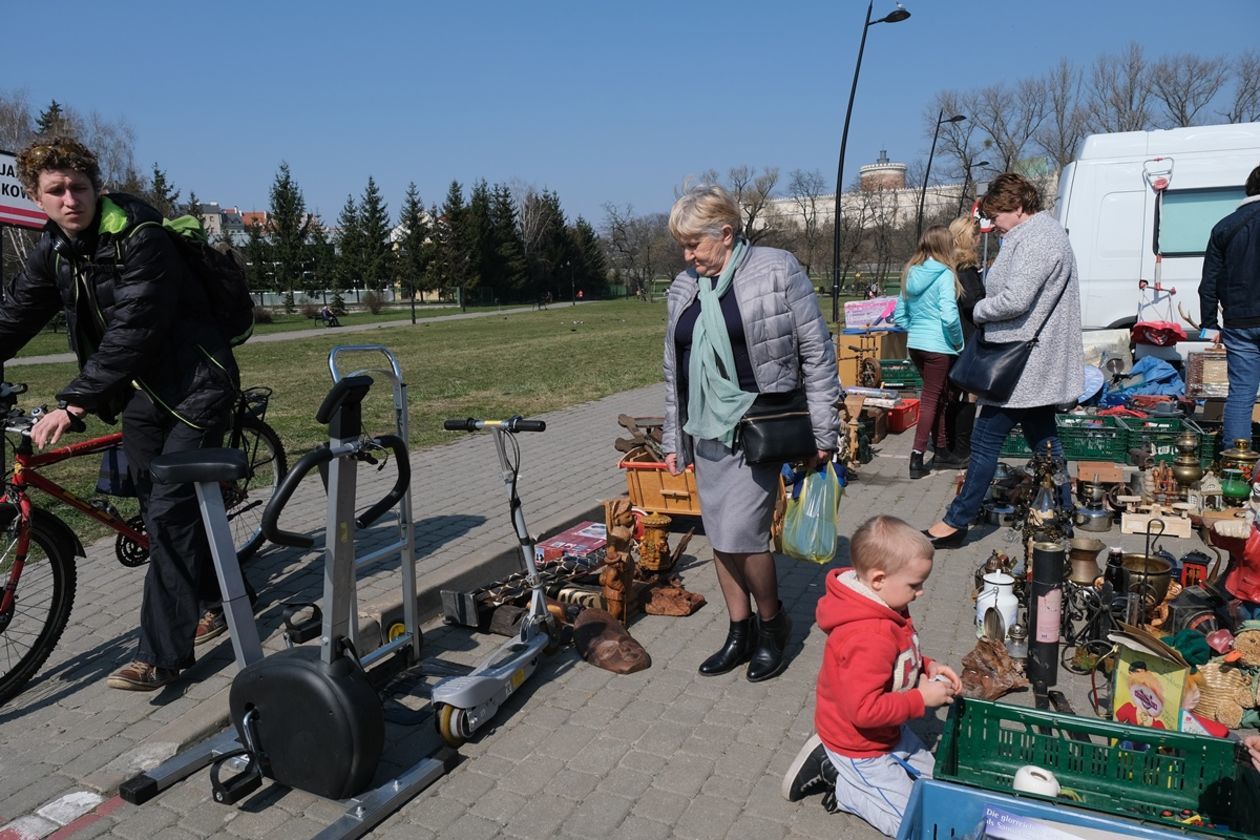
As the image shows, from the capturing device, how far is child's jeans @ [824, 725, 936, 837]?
292cm

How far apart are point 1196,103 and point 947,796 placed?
66.0m

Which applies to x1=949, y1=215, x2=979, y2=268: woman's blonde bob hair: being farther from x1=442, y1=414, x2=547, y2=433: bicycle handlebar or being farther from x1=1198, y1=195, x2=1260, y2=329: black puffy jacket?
x1=442, y1=414, x2=547, y2=433: bicycle handlebar

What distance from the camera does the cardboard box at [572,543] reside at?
563 cm

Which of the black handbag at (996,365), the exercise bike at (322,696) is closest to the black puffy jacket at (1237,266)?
the black handbag at (996,365)

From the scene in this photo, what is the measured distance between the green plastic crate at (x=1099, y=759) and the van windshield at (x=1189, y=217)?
30.6ft

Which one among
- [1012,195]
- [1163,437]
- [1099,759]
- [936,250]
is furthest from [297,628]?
[1163,437]

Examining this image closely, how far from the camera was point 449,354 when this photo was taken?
22.3 m

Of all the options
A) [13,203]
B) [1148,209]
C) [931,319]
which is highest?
[13,203]

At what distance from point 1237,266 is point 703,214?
5.14 meters

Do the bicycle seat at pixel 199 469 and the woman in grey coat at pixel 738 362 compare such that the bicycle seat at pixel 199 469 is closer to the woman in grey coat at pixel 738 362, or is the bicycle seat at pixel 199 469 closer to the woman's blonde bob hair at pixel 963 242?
the woman in grey coat at pixel 738 362

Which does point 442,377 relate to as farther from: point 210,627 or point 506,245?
point 506,245

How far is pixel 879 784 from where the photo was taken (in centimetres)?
295

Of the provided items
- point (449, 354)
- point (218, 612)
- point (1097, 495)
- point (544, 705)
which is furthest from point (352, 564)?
point (449, 354)

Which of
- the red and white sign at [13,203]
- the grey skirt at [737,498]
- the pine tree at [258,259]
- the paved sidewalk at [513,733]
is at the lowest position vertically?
the paved sidewalk at [513,733]
